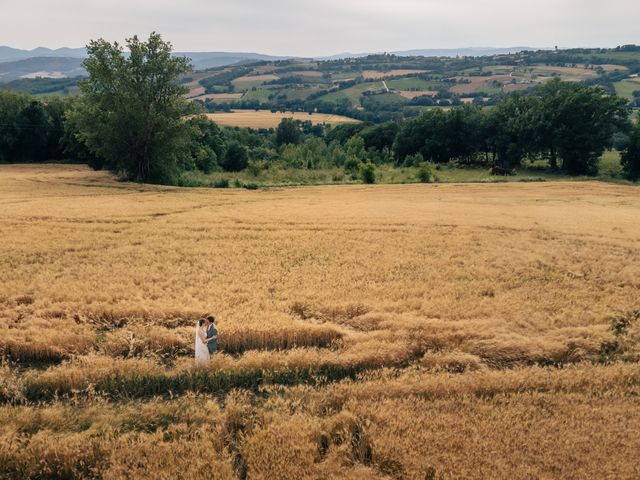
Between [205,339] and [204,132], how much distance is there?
66.4 meters

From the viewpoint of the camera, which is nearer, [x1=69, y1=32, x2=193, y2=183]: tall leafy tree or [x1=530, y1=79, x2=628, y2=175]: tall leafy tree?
[x1=69, y1=32, x2=193, y2=183]: tall leafy tree

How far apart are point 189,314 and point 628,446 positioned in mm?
11709

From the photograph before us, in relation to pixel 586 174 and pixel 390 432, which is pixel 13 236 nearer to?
pixel 390 432

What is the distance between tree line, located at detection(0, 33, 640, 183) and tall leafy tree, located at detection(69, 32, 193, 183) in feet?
0.34

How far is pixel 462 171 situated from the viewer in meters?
72.3

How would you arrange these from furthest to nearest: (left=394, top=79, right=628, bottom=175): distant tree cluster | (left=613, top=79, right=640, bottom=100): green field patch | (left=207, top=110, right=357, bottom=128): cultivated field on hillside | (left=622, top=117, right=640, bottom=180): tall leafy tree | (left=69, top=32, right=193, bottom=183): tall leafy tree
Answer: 1. (left=613, top=79, right=640, bottom=100): green field patch
2. (left=207, top=110, right=357, bottom=128): cultivated field on hillside
3. (left=394, top=79, right=628, bottom=175): distant tree cluster
4. (left=622, top=117, right=640, bottom=180): tall leafy tree
5. (left=69, top=32, right=193, bottom=183): tall leafy tree

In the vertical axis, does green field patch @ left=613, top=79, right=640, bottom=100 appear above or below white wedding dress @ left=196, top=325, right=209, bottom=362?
above

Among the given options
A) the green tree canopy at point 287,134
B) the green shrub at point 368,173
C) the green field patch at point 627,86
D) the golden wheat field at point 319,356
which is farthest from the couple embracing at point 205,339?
the green field patch at point 627,86

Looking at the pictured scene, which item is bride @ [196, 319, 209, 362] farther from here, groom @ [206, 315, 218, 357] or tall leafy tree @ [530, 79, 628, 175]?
tall leafy tree @ [530, 79, 628, 175]

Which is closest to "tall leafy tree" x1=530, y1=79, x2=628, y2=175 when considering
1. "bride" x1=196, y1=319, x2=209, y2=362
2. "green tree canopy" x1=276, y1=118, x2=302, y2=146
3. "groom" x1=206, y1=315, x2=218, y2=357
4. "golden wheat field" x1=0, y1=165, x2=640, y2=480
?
"golden wheat field" x1=0, y1=165, x2=640, y2=480

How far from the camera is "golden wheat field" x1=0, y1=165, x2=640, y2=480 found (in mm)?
8375

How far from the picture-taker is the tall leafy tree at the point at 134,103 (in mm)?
46938

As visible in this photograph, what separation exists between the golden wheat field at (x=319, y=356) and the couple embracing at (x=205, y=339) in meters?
0.40

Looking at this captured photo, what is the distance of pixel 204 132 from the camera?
72.9m
